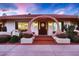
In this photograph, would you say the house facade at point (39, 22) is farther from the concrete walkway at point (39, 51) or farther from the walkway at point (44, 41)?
the concrete walkway at point (39, 51)

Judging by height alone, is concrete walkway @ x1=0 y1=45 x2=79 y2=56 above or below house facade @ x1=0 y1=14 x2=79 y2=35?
below

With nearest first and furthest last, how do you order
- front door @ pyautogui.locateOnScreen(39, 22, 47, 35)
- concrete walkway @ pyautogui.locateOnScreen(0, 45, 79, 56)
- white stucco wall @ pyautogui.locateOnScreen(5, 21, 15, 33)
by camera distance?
1. concrete walkway @ pyautogui.locateOnScreen(0, 45, 79, 56)
2. white stucco wall @ pyautogui.locateOnScreen(5, 21, 15, 33)
3. front door @ pyautogui.locateOnScreen(39, 22, 47, 35)

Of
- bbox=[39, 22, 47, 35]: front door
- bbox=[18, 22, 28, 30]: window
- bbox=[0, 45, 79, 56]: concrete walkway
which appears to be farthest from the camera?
bbox=[39, 22, 47, 35]: front door

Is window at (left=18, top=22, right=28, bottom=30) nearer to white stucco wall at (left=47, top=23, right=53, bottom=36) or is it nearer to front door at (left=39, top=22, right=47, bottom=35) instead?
front door at (left=39, top=22, right=47, bottom=35)

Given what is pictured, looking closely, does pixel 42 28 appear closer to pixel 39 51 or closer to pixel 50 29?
pixel 50 29

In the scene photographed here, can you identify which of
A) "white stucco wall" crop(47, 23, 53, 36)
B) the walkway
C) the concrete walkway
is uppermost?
"white stucco wall" crop(47, 23, 53, 36)

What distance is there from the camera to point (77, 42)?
13805 mm

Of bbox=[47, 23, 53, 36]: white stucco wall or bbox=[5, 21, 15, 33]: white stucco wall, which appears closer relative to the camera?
bbox=[5, 21, 15, 33]: white stucco wall

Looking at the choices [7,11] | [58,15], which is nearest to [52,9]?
[58,15]

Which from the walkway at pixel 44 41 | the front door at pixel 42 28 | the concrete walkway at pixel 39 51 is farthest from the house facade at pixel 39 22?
the concrete walkway at pixel 39 51

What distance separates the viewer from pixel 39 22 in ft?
61.9

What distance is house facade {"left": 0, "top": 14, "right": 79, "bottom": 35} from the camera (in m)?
16.7

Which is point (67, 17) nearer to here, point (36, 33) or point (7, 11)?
point (36, 33)

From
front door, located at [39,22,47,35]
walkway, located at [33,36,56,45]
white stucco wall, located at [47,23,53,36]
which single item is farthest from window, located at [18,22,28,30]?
white stucco wall, located at [47,23,53,36]
